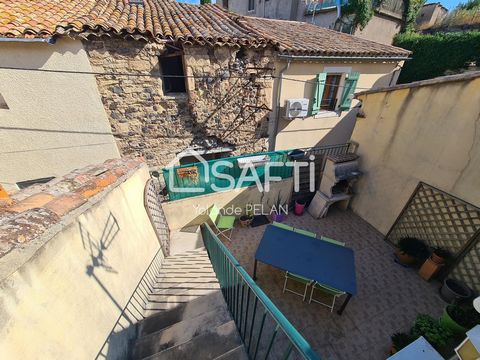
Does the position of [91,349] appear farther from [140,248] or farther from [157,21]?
[157,21]

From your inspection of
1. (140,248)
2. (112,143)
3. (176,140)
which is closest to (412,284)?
(140,248)

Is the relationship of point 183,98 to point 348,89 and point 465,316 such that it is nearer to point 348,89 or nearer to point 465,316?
point 348,89

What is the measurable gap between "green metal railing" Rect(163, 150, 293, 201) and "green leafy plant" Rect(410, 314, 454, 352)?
4.85 metres

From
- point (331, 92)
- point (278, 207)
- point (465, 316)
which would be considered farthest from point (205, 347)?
point (331, 92)

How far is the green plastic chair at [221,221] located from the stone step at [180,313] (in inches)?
130

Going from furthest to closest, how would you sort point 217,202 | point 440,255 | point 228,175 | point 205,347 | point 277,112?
point 277,112
point 217,202
point 228,175
point 440,255
point 205,347

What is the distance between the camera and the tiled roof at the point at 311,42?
256 inches

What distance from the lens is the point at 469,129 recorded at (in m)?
4.36

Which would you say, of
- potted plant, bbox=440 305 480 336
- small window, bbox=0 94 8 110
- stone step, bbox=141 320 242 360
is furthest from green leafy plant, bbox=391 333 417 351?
small window, bbox=0 94 8 110

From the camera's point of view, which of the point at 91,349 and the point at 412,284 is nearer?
the point at 91,349

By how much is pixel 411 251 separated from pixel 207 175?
19.5 ft

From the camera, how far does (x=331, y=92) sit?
8266 mm

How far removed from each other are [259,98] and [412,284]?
682 centimetres

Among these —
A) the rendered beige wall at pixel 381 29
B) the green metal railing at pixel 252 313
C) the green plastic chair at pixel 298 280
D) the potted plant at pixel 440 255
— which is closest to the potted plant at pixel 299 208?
the green plastic chair at pixel 298 280
